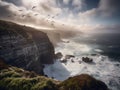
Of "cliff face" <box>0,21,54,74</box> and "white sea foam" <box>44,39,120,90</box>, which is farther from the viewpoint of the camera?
"white sea foam" <box>44,39,120,90</box>

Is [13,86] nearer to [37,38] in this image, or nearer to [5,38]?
[5,38]

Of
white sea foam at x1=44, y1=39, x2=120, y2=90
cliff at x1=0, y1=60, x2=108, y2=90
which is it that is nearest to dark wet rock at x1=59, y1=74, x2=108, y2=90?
cliff at x1=0, y1=60, x2=108, y2=90

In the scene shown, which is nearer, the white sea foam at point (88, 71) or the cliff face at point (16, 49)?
the cliff face at point (16, 49)

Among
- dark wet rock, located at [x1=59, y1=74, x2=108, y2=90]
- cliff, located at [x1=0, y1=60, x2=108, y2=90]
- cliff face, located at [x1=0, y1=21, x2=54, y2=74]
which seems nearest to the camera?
cliff, located at [x1=0, y1=60, x2=108, y2=90]

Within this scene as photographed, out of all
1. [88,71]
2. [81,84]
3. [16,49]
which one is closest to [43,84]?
[81,84]

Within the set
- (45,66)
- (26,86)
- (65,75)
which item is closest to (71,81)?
(26,86)

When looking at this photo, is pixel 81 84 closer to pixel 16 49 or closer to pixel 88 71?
pixel 16 49

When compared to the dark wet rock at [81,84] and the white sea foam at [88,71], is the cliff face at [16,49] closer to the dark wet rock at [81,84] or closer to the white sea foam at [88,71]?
the white sea foam at [88,71]

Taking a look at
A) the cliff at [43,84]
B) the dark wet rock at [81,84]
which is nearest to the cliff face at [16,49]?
the cliff at [43,84]

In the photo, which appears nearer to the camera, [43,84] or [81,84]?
[43,84]

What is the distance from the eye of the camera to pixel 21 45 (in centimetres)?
4562

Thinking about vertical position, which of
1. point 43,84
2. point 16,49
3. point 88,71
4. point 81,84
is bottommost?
point 88,71

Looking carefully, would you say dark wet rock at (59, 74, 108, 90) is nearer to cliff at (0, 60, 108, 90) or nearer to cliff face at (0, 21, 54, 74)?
cliff at (0, 60, 108, 90)

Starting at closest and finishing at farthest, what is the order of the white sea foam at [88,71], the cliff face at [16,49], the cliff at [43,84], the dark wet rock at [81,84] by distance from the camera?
the cliff at [43,84]
the dark wet rock at [81,84]
the cliff face at [16,49]
the white sea foam at [88,71]
